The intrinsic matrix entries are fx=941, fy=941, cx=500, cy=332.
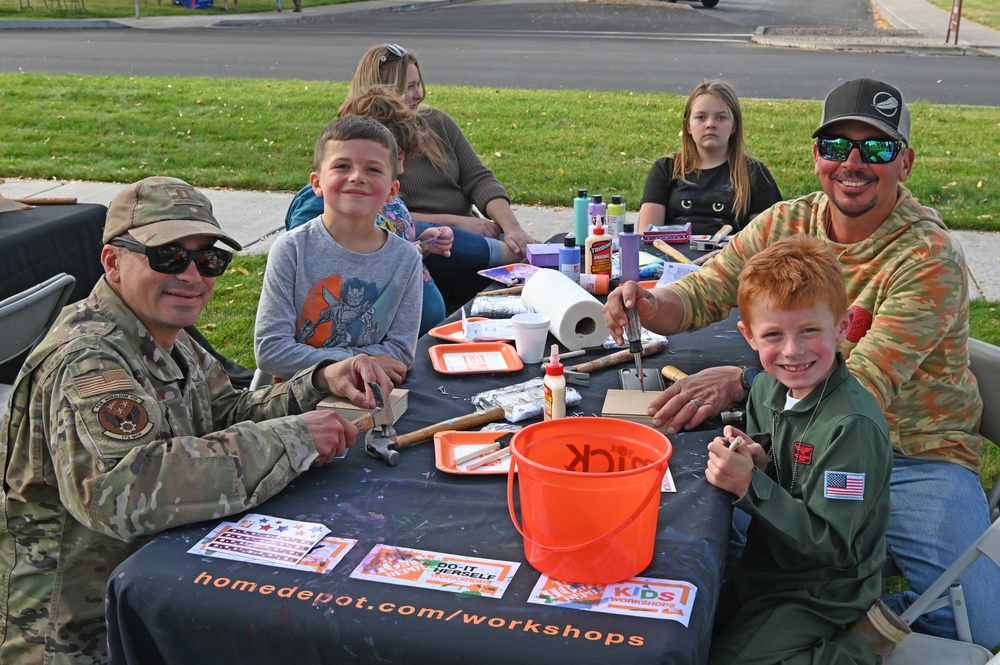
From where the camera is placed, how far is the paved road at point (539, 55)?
596 inches

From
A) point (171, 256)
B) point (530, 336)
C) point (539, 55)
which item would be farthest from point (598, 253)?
point (539, 55)

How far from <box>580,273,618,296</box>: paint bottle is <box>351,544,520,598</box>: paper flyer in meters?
2.33

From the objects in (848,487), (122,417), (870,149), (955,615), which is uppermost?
(870,149)

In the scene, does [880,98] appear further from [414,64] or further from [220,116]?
[220,116]

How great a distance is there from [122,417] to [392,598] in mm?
771

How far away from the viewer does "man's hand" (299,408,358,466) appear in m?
2.43

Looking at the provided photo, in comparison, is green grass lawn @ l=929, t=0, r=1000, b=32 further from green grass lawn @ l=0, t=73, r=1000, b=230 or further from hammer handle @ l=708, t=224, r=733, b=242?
hammer handle @ l=708, t=224, r=733, b=242

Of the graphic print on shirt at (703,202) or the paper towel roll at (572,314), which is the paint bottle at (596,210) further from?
the graphic print on shirt at (703,202)

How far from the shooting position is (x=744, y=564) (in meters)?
2.67

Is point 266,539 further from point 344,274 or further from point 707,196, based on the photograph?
point 707,196

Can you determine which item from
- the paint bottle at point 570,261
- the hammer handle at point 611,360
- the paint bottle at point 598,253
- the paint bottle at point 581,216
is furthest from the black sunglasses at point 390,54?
the hammer handle at point 611,360

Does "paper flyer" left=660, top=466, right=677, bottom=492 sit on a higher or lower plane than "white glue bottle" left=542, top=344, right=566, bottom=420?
lower

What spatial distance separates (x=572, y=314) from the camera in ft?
11.4

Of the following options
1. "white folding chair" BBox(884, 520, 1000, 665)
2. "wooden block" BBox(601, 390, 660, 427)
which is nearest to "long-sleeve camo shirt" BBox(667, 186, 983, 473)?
"white folding chair" BBox(884, 520, 1000, 665)
